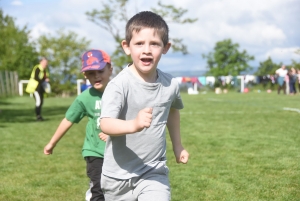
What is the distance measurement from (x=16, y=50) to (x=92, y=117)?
64.3 metres

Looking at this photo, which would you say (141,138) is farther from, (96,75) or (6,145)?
(6,145)

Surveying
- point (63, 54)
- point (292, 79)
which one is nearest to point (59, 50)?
point (63, 54)

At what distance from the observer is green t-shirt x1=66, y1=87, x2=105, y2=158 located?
16.5 ft

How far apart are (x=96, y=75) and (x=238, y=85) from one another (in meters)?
Result: 57.1

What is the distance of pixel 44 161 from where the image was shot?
888cm

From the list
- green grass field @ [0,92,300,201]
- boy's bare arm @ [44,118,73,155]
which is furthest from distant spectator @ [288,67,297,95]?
boy's bare arm @ [44,118,73,155]

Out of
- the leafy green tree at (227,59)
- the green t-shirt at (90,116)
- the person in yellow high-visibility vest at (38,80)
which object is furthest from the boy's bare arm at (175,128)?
the leafy green tree at (227,59)

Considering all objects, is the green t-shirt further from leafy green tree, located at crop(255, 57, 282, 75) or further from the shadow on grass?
leafy green tree, located at crop(255, 57, 282, 75)

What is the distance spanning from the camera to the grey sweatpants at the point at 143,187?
363 centimetres

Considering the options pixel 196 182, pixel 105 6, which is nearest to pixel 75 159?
pixel 196 182

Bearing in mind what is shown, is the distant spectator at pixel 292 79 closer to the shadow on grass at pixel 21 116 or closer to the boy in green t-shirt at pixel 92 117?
the shadow on grass at pixel 21 116

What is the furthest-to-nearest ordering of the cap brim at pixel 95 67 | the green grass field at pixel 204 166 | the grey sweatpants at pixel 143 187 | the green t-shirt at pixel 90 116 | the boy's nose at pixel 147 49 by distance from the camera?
1. the green grass field at pixel 204 166
2. the cap brim at pixel 95 67
3. the green t-shirt at pixel 90 116
4. the grey sweatpants at pixel 143 187
5. the boy's nose at pixel 147 49

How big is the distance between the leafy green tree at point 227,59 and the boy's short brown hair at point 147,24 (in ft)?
292

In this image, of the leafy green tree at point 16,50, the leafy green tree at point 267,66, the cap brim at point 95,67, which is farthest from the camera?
the leafy green tree at point 267,66
